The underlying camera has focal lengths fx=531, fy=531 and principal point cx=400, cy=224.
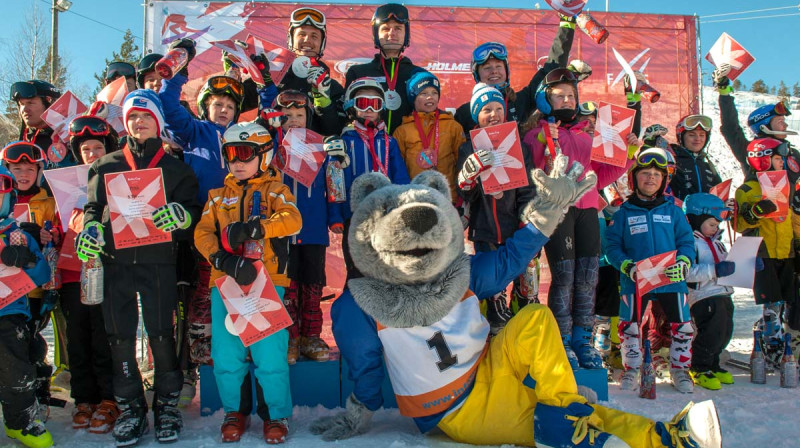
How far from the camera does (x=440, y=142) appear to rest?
418 centimetres

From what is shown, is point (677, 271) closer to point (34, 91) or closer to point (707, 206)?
point (707, 206)

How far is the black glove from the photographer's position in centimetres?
307

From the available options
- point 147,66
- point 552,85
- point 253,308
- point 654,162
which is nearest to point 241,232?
point 253,308

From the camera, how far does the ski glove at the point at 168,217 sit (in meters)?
3.09

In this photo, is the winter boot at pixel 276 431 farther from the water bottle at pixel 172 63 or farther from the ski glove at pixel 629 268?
the ski glove at pixel 629 268

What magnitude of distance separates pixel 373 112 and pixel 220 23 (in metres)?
4.08

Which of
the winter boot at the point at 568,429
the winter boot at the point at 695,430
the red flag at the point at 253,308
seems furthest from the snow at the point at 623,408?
the winter boot at the point at 695,430

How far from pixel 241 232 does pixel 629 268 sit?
9.71 ft

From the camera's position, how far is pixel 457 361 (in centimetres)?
272

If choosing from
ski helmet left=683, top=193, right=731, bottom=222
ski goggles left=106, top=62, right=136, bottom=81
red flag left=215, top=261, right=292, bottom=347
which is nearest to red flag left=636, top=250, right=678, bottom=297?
ski helmet left=683, top=193, right=731, bottom=222

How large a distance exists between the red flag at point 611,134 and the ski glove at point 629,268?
826 mm

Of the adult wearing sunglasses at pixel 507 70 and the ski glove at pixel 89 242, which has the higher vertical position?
the adult wearing sunglasses at pixel 507 70

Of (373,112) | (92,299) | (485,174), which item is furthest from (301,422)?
(373,112)

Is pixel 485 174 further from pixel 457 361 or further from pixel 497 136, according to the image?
pixel 457 361
